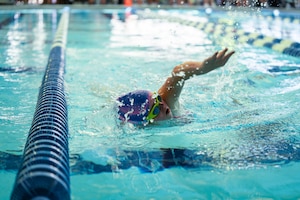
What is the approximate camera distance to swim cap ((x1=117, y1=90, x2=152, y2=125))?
2586 millimetres

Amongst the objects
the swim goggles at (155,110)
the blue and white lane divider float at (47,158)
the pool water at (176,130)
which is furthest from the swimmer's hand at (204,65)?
the blue and white lane divider float at (47,158)

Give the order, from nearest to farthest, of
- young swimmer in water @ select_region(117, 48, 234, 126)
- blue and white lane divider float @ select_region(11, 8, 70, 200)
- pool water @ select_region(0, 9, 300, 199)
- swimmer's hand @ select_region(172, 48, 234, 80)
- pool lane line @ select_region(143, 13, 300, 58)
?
blue and white lane divider float @ select_region(11, 8, 70, 200)
pool water @ select_region(0, 9, 300, 199)
swimmer's hand @ select_region(172, 48, 234, 80)
young swimmer in water @ select_region(117, 48, 234, 126)
pool lane line @ select_region(143, 13, 300, 58)

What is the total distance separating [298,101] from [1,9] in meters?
11.4

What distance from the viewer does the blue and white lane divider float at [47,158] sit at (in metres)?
1.40

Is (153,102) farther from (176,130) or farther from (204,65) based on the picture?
(204,65)

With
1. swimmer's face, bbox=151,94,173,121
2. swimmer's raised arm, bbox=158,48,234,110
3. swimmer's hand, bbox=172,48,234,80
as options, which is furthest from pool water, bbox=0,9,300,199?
swimmer's hand, bbox=172,48,234,80

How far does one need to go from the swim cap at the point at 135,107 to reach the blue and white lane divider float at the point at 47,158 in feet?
1.12

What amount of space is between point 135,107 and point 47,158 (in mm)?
1017

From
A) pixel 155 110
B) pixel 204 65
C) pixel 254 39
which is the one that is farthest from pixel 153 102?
pixel 254 39

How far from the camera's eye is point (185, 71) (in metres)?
2.57

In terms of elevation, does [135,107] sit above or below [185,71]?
below

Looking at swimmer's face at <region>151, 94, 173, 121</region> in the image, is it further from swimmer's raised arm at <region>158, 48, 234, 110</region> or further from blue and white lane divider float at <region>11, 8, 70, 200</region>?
blue and white lane divider float at <region>11, 8, 70, 200</region>

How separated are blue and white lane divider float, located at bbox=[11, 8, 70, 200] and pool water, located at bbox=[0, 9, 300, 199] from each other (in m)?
0.16

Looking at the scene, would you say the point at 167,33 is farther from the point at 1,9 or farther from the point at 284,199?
the point at 284,199
